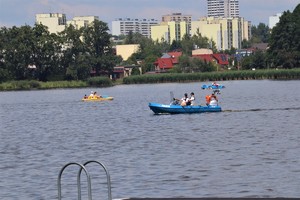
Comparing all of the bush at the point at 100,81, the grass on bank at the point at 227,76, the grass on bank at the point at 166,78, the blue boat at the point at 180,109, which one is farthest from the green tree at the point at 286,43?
the blue boat at the point at 180,109

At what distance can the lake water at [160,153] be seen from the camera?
3186 cm

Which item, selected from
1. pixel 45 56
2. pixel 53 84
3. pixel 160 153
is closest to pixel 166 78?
pixel 53 84

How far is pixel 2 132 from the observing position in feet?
219

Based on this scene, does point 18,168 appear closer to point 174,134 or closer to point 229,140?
point 229,140

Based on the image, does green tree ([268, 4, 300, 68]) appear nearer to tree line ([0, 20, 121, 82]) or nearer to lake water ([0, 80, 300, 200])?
tree line ([0, 20, 121, 82])

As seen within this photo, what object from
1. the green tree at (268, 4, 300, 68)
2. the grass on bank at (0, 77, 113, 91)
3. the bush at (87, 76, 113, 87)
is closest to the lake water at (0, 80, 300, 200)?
the bush at (87, 76, 113, 87)

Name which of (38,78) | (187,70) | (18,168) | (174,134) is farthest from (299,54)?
(18,168)

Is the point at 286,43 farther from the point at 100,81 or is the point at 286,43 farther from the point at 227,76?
the point at 100,81

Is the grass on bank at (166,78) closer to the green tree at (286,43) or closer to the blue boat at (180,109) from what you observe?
the green tree at (286,43)

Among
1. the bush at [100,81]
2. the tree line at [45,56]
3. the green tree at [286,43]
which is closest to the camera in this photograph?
the bush at [100,81]

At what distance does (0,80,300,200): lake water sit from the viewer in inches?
1254

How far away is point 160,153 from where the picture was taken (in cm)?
4359

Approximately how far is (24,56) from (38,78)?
478cm

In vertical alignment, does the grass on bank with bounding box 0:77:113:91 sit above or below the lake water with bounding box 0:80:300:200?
below
